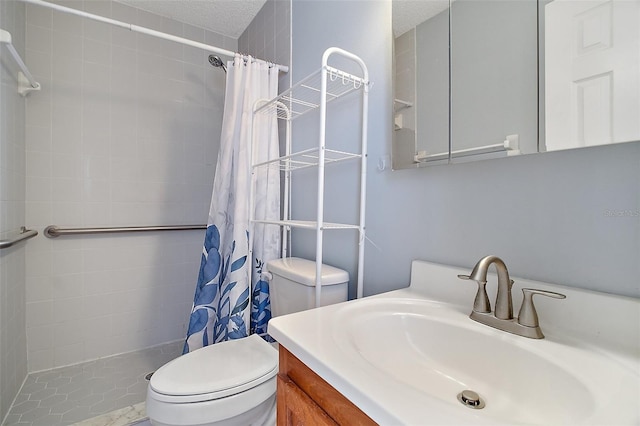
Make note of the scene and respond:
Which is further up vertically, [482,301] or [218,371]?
[482,301]

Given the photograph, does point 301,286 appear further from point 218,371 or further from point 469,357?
point 469,357

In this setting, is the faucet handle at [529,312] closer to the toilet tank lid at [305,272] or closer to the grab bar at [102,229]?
the toilet tank lid at [305,272]

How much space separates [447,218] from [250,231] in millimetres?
960

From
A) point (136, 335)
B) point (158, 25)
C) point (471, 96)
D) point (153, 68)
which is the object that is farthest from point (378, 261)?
point (158, 25)

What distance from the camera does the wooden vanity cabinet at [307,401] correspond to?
1.54ft

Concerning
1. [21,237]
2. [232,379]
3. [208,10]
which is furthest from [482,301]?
[208,10]

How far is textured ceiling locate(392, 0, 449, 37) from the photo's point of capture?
0.90m

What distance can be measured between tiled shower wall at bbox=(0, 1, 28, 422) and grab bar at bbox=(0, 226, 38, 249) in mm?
33

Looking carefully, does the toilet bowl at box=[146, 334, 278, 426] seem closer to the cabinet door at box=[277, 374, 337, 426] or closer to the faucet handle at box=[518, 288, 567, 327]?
the cabinet door at box=[277, 374, 337, 426]

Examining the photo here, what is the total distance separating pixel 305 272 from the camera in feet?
3.79

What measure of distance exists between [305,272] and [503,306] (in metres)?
0.69

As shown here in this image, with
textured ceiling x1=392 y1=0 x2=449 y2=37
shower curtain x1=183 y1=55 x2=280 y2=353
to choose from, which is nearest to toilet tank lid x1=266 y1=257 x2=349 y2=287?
shower curtain x1=183 y1=55 x2=280 y2=353

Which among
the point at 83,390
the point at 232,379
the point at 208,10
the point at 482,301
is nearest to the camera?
the point at 482,301

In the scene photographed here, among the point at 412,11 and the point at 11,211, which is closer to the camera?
the point at 412,11
